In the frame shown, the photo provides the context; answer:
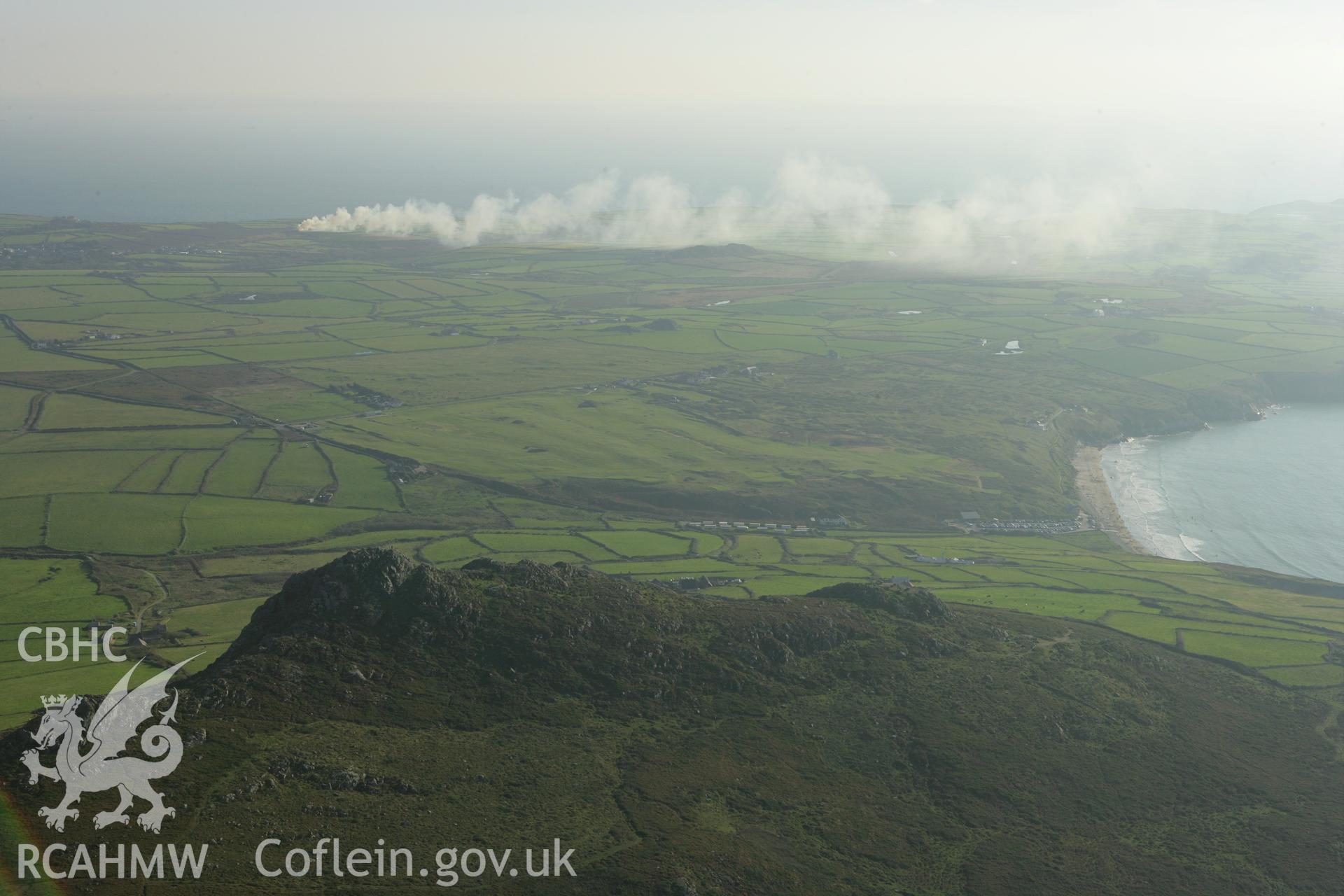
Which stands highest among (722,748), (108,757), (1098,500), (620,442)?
(108,757)

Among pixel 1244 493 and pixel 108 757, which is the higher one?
pixel 108 757

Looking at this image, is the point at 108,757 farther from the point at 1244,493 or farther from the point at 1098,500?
the point at 1244,493

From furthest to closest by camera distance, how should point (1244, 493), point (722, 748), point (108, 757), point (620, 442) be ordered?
point (1244, 493) → point (620, 442) → point (722, 748) → point (108, 757)

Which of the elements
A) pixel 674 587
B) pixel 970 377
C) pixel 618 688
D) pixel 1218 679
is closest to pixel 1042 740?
pixel 1218 679

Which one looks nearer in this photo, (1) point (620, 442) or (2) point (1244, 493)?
(1) point (620, 442)

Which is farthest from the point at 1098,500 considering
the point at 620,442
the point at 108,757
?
the point at 108,757

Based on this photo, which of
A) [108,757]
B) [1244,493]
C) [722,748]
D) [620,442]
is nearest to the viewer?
[108,757]

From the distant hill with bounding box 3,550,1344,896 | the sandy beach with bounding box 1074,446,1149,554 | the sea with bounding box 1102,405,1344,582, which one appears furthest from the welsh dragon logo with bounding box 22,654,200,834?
the sea with bounding box 1102,405,1344,582
